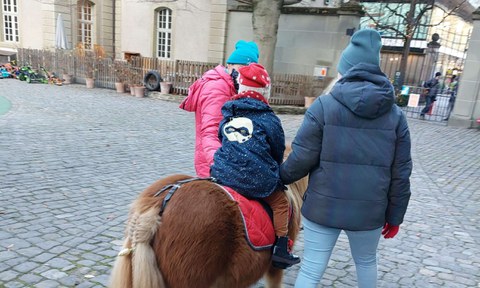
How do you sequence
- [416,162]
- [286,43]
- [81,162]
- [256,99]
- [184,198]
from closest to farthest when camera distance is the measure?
[184,198]
[256,99]
[81,162]
[416,162]
[286,43]

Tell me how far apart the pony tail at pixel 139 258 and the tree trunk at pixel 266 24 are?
480 inches

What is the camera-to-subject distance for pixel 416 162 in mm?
8188

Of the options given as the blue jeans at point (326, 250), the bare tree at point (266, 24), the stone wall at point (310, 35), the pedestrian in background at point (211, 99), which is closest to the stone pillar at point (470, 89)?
the stone wall at point (310, 35)

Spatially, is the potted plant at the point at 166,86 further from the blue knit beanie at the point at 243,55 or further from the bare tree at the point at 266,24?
the blue knit beanie at the point at 243,55

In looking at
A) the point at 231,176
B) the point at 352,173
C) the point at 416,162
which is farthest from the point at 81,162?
the point at 416,162

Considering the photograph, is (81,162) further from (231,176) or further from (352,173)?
(352,173)

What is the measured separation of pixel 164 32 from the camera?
70.8 ft

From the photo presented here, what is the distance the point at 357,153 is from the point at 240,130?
0.72 metres

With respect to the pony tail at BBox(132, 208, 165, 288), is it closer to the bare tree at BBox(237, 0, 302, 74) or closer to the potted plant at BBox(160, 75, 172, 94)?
the bare tree at BBox(237, 0, 302, 74)

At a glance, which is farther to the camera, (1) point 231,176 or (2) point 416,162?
(2) point 416,162

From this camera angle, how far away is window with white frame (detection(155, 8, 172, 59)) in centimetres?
2133

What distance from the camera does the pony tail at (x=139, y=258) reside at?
191 cm

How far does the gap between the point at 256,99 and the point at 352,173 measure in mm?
758

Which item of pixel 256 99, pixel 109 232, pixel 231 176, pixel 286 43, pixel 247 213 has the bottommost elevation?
pixel 109 232
